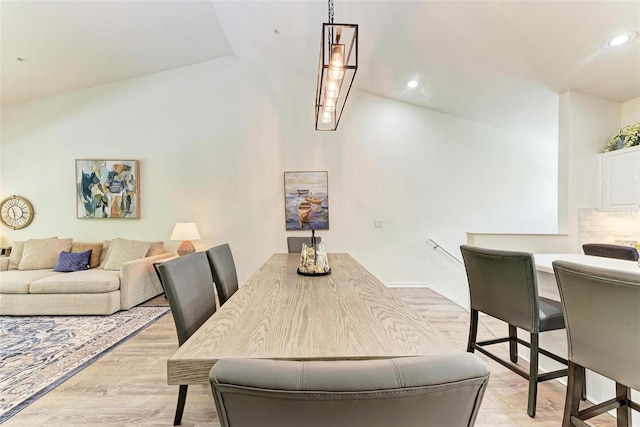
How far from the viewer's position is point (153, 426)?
1.60m

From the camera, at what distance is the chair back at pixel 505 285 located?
1610mm

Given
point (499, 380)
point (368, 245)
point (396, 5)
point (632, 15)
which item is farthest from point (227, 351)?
point (368, 245)

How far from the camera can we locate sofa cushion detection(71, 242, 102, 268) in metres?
4.01

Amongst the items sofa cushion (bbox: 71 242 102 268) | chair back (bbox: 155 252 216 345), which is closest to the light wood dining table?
chair back (bbox: 155 252 216 345)

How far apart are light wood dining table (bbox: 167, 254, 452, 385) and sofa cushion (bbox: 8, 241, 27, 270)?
178 inches

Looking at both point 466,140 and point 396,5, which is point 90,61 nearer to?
point 396,5

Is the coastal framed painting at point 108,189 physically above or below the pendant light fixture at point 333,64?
below

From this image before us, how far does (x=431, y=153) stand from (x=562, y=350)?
313cm

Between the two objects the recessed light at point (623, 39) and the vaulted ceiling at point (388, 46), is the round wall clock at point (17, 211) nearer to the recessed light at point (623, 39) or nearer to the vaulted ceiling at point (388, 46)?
the vaulted ceiling at point (388, 46)

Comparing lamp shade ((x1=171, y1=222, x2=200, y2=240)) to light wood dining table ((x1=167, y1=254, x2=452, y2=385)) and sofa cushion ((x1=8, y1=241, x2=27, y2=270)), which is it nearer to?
sofa cushion ((x1=8, y1=241, x2=27, y2=270))

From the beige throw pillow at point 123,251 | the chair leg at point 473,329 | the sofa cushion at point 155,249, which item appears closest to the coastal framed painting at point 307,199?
the sofa cushion at point 155,249

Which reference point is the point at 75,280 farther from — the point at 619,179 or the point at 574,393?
the point at 619,179

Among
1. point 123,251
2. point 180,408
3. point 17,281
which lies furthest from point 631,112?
point 17,281

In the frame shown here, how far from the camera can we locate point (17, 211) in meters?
4.38
